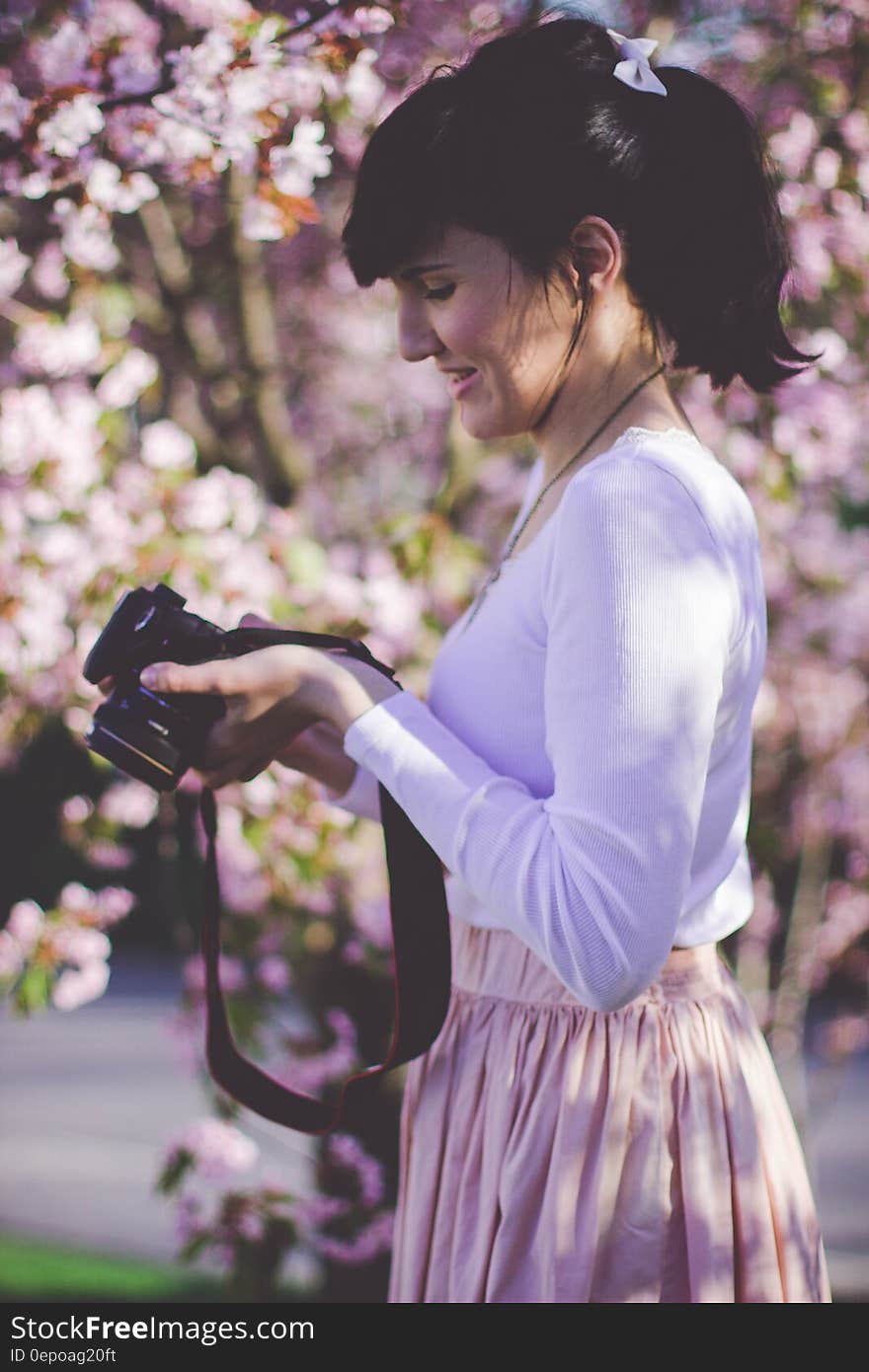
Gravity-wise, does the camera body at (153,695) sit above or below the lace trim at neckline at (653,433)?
below

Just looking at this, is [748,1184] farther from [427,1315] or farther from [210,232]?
[210,232]

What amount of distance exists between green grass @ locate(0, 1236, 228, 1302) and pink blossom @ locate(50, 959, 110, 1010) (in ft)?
5.77

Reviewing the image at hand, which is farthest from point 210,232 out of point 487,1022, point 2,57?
point 487,1022

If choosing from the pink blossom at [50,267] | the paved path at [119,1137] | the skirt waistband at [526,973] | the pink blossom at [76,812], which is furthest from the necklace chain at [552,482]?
the paved path at [119,1137]

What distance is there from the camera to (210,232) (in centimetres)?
347

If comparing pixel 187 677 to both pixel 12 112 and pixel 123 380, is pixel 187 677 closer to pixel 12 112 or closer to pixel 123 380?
pixel 12 112

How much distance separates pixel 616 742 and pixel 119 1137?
16.8 ft

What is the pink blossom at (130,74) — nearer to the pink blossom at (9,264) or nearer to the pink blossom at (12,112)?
the pink blossom at (12,112)

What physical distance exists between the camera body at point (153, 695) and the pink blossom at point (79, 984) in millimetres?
1472

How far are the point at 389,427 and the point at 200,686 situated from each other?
12.3 feet

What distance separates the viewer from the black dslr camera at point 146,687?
1.23 m

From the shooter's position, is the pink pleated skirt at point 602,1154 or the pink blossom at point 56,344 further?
the pink blossom at point 56,344

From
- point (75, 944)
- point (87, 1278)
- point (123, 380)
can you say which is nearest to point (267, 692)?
point (123, 380)

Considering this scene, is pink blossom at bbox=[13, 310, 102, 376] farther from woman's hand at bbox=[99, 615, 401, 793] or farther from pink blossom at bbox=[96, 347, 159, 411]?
woman's hand at bbox=[99, 615, 401, 793]
